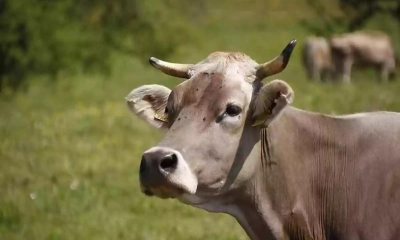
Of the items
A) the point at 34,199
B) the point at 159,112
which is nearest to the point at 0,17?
the point at 34,199

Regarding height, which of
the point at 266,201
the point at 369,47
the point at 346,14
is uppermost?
the point at 266,201

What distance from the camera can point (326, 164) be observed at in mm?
4812

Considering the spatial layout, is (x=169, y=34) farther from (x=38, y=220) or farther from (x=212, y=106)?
(x=212, y=106)

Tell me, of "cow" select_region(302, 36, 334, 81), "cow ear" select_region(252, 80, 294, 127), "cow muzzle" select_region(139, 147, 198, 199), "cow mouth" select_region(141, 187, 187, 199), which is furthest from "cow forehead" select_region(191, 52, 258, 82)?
"cow" select_region(302, 36, 334, 81)

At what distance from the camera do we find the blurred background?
25.9ft

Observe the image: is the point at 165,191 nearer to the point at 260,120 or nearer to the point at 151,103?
the point at 260,120

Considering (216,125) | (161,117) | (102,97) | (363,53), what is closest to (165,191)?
(216,125)

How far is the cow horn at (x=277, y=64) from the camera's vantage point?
4367mm

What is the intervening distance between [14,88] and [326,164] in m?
14.5

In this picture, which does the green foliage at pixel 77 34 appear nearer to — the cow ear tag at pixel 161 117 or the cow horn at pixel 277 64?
the cow ear tag at pixel 161 117

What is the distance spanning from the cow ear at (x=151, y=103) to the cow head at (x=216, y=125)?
27cm

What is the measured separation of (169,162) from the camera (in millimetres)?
4145

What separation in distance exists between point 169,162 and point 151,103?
3.01ft

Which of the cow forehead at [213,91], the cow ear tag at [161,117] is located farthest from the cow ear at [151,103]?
the cow forehead at [213,91]
